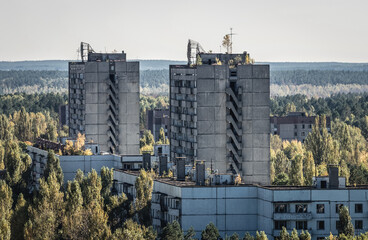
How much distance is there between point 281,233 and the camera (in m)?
90.9

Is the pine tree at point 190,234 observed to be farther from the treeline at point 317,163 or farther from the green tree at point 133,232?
the treeline at point 317,163

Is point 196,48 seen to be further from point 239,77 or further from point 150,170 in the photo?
point 150,170

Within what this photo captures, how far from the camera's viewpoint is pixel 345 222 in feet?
311

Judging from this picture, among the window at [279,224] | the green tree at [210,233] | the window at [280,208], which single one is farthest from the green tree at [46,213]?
the window at [280,208]

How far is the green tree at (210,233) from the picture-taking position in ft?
314

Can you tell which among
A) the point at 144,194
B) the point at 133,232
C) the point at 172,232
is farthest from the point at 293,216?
the point at 144,194

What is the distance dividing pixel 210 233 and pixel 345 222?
10.2m

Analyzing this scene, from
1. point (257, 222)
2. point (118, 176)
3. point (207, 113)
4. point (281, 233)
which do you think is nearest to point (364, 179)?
point (207, 113)

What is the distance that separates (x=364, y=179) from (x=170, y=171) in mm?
34507

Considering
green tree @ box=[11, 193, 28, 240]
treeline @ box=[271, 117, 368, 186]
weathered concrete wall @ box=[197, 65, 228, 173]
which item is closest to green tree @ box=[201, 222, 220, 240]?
green tree @ box=[11, 193, 28, 240]

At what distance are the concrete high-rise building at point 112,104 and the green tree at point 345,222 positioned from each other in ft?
263

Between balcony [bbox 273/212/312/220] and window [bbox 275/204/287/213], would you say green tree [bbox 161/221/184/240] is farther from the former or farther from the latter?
window [bbox 275/204/287/213]

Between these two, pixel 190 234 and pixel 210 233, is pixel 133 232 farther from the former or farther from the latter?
pixel 210 233

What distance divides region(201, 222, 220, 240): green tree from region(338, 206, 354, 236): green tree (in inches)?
372
